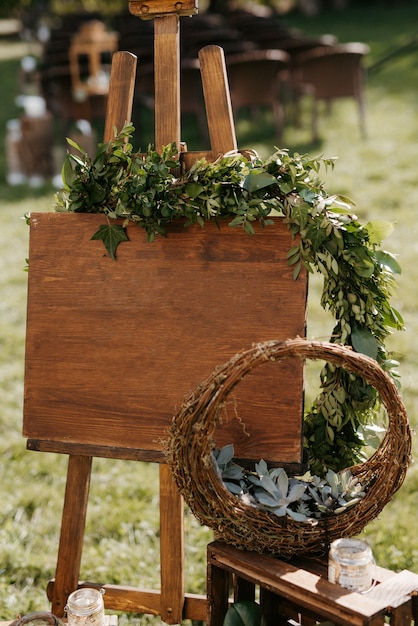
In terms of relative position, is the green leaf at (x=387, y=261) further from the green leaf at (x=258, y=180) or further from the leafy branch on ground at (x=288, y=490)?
the leafy branch on ground at (x=288, y=490)

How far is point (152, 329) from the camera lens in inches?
85.1

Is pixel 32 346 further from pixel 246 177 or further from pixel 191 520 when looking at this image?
pixel 191 520

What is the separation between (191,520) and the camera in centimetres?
320

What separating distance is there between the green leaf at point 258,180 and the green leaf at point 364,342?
16.3 inches

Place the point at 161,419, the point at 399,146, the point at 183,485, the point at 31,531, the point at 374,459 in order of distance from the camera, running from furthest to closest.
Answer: the point at 399,146, the point at 31,531, the point at 161,419, the point at 374,459, the point at 183,485

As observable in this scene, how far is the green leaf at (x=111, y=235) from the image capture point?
2154mm

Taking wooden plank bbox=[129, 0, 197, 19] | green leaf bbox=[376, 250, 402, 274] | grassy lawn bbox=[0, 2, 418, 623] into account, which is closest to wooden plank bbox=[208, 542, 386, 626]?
grassy lawn bbox=[0, 2, 418, 623]

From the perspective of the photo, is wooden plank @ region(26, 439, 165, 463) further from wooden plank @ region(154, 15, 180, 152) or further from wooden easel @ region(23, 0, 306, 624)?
wooden plank @ region(154, 15, 180, 152)

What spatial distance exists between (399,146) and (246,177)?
6915 mm

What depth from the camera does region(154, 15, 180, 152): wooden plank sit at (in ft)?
7.40

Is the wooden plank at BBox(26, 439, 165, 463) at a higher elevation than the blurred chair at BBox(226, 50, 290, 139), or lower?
lower

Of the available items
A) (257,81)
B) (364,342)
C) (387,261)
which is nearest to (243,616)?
(364,342)

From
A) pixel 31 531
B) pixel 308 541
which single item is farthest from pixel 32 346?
pixel 31 531

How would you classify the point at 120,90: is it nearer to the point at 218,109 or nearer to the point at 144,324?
the point at 218,109
